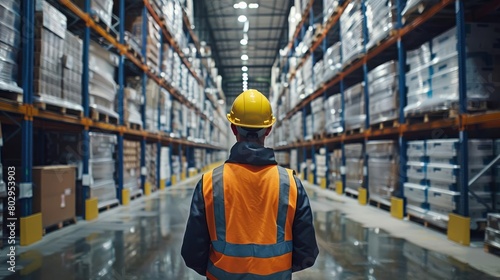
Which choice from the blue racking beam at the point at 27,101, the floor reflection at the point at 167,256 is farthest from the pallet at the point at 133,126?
the blue racking beam at the point at 27,101

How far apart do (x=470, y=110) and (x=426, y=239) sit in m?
1.59

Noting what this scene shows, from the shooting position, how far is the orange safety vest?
1.31 metres

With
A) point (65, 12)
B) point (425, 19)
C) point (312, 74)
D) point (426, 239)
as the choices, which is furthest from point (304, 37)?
point (426, 239)

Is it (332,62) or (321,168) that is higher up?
(332,62)

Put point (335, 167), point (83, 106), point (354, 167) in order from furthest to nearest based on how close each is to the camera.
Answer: point (335, 167) < point (354, 167) < point (83, 106)

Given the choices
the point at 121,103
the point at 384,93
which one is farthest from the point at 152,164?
the point at 384,93

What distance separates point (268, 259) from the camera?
1305 mm

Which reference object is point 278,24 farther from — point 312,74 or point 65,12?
point 65,12

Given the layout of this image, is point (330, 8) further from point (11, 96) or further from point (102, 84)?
point (11, 96)

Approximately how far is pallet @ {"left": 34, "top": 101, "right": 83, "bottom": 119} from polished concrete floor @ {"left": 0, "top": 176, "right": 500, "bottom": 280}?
61.5 inches

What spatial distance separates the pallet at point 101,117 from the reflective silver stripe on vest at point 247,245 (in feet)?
16.0

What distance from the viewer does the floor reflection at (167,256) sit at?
9.96 feet

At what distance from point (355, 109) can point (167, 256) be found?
5.31m

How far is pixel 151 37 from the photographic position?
8.59 metres
